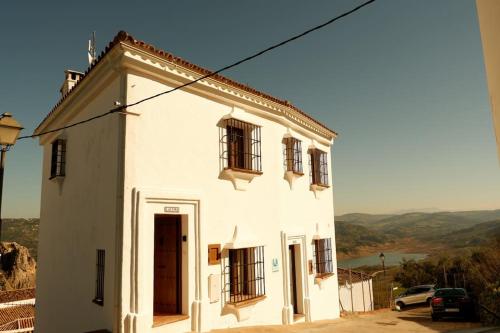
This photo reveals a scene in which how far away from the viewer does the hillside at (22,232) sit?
52.2 m

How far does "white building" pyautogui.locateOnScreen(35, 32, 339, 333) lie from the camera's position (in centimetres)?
700

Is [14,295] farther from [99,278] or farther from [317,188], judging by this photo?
[317,188]

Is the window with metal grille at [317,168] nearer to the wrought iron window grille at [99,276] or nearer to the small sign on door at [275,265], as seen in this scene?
the small sign on door at [275,265]

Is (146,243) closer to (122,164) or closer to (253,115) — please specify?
(122,164)

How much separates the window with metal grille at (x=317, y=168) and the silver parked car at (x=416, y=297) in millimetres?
11577

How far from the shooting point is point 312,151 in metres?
13.2

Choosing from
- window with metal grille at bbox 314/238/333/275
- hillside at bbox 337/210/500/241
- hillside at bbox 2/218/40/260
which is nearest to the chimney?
window with metal grille at bbox 314/238/333/275

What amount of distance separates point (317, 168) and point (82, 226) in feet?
28.2

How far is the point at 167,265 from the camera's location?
326 inches

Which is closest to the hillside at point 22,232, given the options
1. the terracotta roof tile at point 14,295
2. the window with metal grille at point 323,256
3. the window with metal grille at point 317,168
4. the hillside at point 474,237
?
the terracotta roof tile at point 14,295

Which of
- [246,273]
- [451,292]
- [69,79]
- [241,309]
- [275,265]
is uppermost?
[69,79]

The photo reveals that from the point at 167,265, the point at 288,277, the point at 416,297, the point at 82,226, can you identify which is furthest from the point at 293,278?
the point at 416,297

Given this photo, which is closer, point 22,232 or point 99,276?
point 99,276

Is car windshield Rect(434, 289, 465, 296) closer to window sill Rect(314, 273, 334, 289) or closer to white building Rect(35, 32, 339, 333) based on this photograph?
window sill Rect(314, 273, 334, 289)
